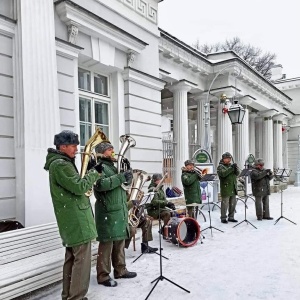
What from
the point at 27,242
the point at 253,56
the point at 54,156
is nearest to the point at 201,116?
the point at 27,242

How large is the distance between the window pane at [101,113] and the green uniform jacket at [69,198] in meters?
4.14

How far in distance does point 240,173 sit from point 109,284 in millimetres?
5384

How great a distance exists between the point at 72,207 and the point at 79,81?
427cm

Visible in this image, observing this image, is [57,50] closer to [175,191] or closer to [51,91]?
[51,91]

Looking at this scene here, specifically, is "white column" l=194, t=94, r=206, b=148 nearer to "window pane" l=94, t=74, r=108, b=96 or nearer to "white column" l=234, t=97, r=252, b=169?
"white column" l=234, t=97, r=252, b=169

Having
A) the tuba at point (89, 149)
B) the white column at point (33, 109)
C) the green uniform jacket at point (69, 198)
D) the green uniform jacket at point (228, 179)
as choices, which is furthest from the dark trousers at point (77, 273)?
the green uniform jacket at point (228, 179)

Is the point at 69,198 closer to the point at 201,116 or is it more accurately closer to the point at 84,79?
the point at 84,79

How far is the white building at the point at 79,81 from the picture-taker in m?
5.17

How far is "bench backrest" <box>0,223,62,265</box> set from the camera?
404cm

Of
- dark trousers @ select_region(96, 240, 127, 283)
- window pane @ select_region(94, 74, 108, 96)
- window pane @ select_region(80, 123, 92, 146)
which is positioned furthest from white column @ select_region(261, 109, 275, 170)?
dark trousers @ select_region(96, 240, 127, 283)

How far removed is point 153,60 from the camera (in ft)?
28.8

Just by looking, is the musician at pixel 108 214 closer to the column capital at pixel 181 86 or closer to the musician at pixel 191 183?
the musician at pixel 191 183

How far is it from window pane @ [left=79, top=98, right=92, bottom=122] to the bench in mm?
2897

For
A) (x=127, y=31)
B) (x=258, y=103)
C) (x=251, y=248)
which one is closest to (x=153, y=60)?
(x=127, y=31)
